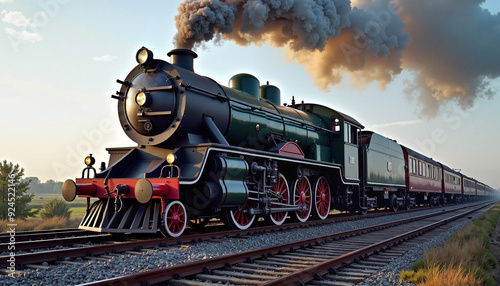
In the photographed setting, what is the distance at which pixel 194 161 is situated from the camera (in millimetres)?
6953

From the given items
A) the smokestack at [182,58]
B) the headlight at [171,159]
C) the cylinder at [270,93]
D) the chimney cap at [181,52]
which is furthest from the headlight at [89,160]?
the cylinder at [270,93]

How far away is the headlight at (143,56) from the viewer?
736 centimetres

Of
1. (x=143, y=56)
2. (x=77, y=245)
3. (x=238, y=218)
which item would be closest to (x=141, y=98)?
(x=143, y=56)

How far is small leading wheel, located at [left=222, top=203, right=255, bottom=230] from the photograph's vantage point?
7707 mm

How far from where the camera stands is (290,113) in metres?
10.8

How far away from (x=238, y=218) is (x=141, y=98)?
3.03 meters

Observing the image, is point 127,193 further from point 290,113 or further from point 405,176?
point 405,176

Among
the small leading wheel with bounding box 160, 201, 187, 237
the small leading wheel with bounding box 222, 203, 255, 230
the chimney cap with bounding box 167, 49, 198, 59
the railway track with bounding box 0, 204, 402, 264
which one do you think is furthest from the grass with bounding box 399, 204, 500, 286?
the chimney cap with bounding box 167, 49, 198, 59

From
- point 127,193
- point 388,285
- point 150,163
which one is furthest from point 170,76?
point 388,285

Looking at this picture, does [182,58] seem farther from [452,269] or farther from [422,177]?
[422,177]

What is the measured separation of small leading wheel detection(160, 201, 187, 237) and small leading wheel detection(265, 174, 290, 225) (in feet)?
8.57

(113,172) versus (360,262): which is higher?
(113,172)

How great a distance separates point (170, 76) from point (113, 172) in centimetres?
202

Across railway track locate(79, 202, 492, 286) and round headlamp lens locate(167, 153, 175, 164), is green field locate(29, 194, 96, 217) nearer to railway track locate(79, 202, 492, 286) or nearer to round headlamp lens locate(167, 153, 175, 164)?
round headlamp lens locate(167, 153, 175, 164)
